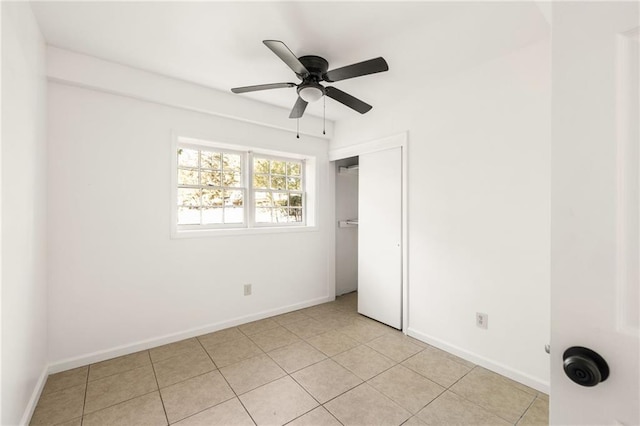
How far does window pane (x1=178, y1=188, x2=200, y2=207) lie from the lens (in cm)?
309

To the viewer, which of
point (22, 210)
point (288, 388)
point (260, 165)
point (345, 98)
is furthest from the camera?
point (260, 165)

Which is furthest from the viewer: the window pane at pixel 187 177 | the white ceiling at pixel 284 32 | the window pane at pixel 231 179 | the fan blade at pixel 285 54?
the window pane at pixel 231 179

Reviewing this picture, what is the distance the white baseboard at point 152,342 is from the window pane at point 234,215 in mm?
1151

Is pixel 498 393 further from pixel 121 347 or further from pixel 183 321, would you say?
pixel 121 347

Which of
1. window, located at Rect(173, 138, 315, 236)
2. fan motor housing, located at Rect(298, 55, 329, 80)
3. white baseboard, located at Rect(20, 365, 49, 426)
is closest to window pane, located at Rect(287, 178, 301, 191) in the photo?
window, located at Rect(173, 138, 315, 236)

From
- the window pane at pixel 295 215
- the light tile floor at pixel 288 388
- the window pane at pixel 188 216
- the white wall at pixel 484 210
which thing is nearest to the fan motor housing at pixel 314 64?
the white wall at pixel 484 210

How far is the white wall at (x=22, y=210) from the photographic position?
1.43 metres

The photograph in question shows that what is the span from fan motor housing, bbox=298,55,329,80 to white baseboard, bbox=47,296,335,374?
271 cm

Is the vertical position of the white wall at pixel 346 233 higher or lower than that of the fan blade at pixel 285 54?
lower

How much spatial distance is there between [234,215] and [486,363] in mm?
2960

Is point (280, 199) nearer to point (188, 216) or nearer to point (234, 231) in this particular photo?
point (234, 231)

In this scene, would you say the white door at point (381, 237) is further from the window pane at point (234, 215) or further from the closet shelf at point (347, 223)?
the window pane at point (234, 215)

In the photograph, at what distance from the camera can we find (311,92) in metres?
2.21

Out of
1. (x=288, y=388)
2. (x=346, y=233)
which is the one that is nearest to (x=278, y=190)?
(x=346, y=233)
